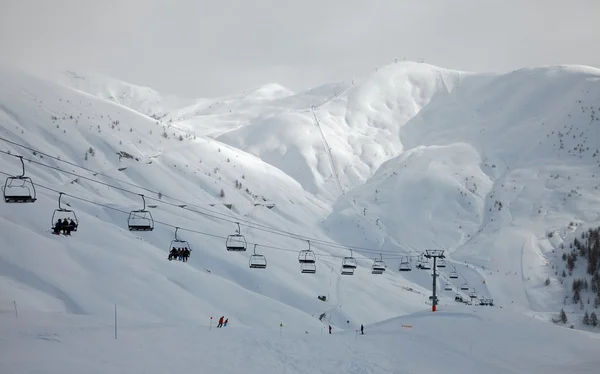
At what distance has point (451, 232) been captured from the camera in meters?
125

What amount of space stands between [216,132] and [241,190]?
3711 inches

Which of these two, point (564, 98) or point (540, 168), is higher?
point (564, 98)

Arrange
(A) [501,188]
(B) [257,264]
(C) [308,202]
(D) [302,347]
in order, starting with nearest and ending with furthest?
(D) [302,347] → (B) [257,264] → (C) [308,202] → (A) [501,188]

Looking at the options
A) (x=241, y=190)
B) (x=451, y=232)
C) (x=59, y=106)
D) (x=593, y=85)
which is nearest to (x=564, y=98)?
(x=593, y=85)

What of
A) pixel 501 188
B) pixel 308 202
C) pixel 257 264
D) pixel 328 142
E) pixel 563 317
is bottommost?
pixel 563 317

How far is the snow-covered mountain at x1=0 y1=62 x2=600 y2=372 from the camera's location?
183ft

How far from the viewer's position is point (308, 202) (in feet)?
422

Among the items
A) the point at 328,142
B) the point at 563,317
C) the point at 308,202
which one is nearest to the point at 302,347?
the point at 563,317

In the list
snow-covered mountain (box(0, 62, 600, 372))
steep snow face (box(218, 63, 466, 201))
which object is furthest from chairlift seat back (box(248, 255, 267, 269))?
steep snow face (box(218, 63, 466, 201))

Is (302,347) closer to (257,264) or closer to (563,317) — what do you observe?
(257,264)

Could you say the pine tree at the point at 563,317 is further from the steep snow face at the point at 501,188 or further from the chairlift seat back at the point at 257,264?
the chairlift seat back at the point at 257,264

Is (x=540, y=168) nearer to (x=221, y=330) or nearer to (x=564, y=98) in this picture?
(x=564, y=98)

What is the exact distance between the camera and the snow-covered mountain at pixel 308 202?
55906mm

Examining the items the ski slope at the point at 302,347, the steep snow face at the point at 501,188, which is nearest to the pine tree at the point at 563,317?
the steep snow face at the point at 501,188
